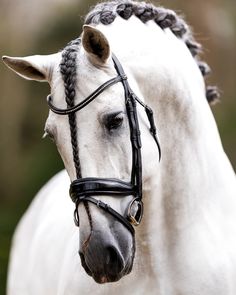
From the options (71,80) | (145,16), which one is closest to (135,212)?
(71,80)

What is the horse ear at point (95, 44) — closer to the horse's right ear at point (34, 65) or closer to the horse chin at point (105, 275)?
the horse's right ear at point (34, 65)

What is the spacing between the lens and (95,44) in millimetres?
3779

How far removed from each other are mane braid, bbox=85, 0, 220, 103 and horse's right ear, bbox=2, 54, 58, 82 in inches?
12.8

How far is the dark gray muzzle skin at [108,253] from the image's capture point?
3596 millimetres

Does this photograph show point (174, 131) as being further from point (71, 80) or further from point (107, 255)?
point (107, 255)

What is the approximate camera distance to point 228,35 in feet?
43.5

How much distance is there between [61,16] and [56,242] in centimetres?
861

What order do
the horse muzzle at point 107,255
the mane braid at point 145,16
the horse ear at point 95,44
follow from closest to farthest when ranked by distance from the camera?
the horse muzzle at point 107,255 < the horse ear at point 95,44 < the mane braid at point 145,16

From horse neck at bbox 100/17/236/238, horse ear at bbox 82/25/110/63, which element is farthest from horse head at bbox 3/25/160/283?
horse neck at bbox 100/17/236/238

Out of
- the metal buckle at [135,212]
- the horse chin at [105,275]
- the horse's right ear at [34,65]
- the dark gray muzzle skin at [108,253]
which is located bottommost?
the horse chin at [105,275]

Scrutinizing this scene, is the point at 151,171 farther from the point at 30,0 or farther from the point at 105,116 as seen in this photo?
the point at 30,0

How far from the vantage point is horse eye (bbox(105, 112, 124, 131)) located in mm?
3689

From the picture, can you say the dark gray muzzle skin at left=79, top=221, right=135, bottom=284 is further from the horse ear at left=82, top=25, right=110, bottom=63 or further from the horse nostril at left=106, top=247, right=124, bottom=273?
the horse ear at left=82, top=25, right=110, bottom=63

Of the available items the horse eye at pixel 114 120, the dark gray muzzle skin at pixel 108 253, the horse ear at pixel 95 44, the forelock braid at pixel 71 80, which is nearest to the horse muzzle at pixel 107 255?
the dark gray muzzle skin at pixel 108 253
